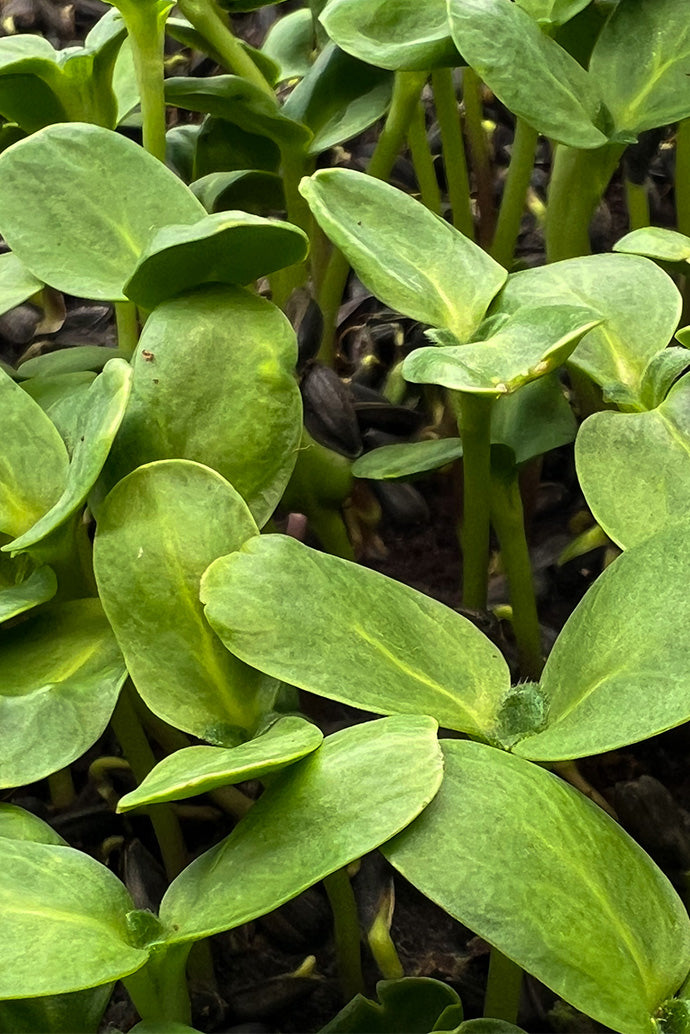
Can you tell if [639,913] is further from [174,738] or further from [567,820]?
[174,738]

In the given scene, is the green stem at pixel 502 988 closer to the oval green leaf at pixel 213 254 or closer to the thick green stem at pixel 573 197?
the oval green leaf at pixel 213 254

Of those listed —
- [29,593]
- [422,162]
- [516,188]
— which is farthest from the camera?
[422,162]

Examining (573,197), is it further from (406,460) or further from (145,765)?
(145,765)

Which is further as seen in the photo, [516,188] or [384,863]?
[516,188]

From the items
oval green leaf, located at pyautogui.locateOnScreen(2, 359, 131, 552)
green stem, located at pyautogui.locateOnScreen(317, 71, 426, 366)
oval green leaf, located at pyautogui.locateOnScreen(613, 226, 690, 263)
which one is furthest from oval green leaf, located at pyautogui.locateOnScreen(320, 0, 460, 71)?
oval green leaf, located at pyautogui.locateOnScreen(2, 359, 131, 552)

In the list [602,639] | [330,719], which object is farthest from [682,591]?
[330,719]

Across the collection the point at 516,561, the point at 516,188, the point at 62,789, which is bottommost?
the point at 62,789

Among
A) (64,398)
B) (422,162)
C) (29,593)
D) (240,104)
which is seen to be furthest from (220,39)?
(29,593)

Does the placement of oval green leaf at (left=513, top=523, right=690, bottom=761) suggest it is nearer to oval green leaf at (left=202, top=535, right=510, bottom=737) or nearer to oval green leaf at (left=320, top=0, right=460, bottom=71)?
oval green leaf at (left=202, top=535, right=510, bottom=737)

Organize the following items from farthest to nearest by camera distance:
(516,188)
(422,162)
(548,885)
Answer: (422,162) → (516,188) → (548,885)
